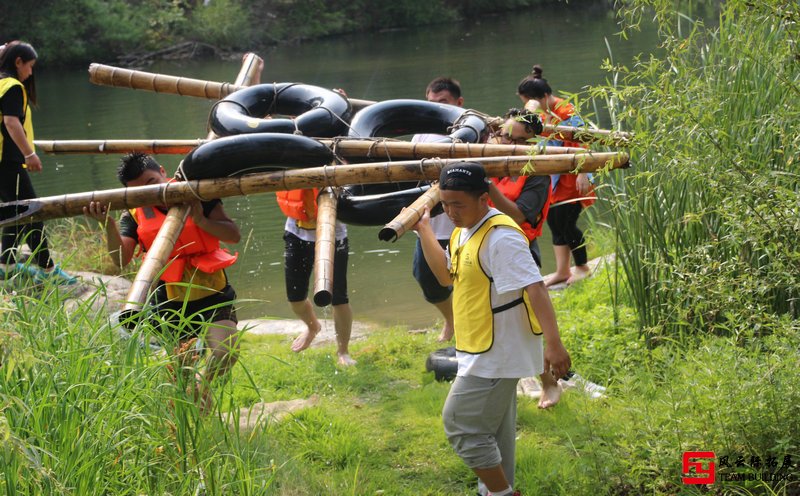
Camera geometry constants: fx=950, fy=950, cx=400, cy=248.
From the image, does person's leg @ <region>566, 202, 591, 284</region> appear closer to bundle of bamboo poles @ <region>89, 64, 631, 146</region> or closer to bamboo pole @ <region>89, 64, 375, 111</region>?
bamboo pole @ <region>89, 64, 375, 111</region>

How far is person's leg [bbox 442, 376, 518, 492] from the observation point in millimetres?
3924

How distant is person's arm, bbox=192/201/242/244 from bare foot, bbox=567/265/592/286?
129 inches

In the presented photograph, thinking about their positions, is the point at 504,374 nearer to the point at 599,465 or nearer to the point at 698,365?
the point at 599,465

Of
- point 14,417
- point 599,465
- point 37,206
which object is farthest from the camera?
point 37,206

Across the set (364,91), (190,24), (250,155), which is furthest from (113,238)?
(190,24)

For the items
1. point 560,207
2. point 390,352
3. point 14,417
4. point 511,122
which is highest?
point 511,122

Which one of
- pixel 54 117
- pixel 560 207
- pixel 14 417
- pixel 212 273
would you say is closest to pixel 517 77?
pixel 54 117

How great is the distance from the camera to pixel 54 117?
21.7 metres

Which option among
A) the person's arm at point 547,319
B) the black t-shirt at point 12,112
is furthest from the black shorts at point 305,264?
the person's arm at point 547,319

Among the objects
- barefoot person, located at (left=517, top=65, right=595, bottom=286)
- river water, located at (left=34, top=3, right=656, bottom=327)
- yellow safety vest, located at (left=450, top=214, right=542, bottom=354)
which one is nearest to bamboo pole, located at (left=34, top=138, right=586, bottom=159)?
river water, located at (left=34, top=3, right=656, bottom=327)

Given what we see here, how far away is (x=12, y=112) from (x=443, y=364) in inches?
143

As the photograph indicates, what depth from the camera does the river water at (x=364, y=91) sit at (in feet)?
31.6

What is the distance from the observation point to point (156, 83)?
21.4ft

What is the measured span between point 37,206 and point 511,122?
8.39ft
